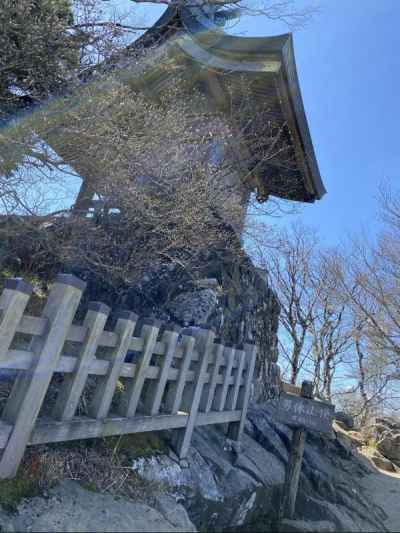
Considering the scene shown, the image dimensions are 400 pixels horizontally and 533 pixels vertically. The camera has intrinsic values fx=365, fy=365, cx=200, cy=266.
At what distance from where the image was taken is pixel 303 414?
3.92 meters

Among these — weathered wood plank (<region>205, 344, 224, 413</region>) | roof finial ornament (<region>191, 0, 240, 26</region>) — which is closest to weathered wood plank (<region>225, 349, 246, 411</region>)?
weathered wood plank (<region>205, 344, 224, 413</region>)

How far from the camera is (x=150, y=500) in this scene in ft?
8.39

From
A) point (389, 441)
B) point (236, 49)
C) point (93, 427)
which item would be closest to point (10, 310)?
point (93, 427)

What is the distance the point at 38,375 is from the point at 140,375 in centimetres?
88

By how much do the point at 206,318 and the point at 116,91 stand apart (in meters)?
3.27

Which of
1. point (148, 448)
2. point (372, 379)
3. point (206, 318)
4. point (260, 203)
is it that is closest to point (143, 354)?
point (148, 448)

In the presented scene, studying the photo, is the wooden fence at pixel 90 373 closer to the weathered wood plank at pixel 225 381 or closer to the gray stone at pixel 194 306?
the weathered wood plank at pixel 225 381

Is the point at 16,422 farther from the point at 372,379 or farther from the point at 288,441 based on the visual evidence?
the point at 372,379

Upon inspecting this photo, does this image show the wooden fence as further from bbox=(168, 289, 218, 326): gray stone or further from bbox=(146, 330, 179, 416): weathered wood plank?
bbox=(168, 289, 218, 326): gray stone

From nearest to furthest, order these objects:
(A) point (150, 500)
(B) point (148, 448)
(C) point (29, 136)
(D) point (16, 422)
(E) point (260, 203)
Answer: (D) point (16, 422) < (A) point (150, 500) < (B) point (148, 448) < (C) point (29, 136) < (E) point (260, 203)

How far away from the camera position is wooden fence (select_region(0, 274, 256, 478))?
210 centimetres

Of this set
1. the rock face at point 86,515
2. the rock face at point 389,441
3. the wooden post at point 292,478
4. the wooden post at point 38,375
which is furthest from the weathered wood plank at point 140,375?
the rock face at point 389,441

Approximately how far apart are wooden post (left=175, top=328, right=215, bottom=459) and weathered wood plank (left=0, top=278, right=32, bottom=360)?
1.83 metres

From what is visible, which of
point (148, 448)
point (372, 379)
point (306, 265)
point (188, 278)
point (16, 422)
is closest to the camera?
point (16, 422)
